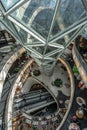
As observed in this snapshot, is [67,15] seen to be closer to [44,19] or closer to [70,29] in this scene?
[70,29]

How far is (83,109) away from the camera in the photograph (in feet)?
111

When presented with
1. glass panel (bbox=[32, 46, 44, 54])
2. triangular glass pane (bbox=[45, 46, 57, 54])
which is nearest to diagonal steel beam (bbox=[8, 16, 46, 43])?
triangular glass pane (bbox=[45, 46, 57, 54])

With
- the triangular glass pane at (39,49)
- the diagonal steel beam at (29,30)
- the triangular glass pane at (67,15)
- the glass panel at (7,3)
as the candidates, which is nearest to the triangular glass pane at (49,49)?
the triangular glass pane at (39,49)

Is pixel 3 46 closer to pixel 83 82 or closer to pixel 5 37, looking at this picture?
pixel 5 37

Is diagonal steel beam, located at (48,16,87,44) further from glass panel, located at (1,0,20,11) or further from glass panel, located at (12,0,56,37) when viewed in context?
glass panel, located at (1,0,20,11)

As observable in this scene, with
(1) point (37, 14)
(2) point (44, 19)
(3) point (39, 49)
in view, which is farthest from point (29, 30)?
(3) point (39, 49)

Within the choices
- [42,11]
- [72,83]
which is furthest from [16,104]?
[42,11]

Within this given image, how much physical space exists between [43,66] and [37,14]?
11.1m

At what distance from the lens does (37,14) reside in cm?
2697

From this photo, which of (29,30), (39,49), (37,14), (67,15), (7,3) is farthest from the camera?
(39,49)

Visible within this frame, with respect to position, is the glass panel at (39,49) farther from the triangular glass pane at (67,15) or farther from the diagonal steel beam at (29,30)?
the triangular glass pane at (67,15)

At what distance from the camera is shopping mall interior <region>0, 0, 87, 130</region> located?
2545cm

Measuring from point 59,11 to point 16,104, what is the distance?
17015 mm

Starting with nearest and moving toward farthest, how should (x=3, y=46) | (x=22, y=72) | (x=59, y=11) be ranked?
(x=59, y=11) → (x=22, y=72) → (x=3, y=46)
